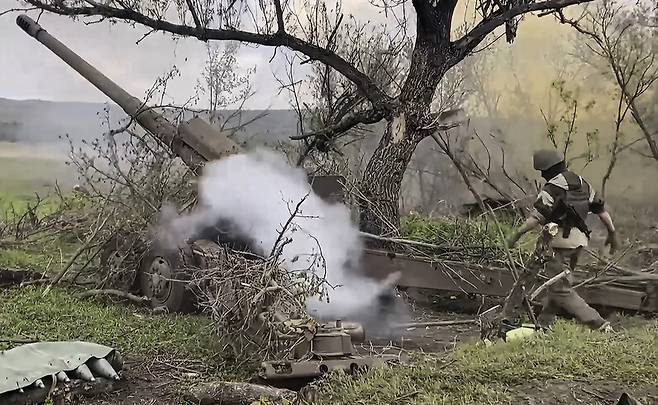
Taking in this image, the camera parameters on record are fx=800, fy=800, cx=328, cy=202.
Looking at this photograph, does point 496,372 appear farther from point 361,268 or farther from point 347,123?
point 347,123

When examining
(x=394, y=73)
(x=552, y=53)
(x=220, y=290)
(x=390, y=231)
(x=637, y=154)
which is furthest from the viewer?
(x=394, y=73)

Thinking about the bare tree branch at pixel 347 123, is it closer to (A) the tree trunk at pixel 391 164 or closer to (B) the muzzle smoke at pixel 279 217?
(A) the tree trunk at pixel 391 164

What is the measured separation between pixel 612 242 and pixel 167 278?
4264 millimetres

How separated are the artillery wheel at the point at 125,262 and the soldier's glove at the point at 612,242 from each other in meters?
4.69

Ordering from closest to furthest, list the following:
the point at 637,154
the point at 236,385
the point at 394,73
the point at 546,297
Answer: the point at 236,385
the point at 546,297
the point at 637,154
the point at 394,73

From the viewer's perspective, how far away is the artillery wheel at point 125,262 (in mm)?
8570

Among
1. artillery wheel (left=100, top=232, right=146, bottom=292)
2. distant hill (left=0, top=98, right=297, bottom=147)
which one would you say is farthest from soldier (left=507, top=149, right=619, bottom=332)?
distant hill (left=0, top=98, right=297, bottom=147)

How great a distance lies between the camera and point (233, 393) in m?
5.09

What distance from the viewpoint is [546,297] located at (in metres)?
6.74

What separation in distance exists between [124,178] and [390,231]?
Answer: 3.10 meters

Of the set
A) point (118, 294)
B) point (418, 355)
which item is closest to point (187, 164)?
point (118, 294)

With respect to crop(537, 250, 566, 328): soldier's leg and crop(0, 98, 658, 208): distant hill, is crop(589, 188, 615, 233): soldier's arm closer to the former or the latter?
crop(537, 250, 566, 328): soldier's leg

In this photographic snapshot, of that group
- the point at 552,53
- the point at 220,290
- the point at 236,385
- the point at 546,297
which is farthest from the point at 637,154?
the point at 236,385

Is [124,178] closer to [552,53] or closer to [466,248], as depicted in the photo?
[466,248]
